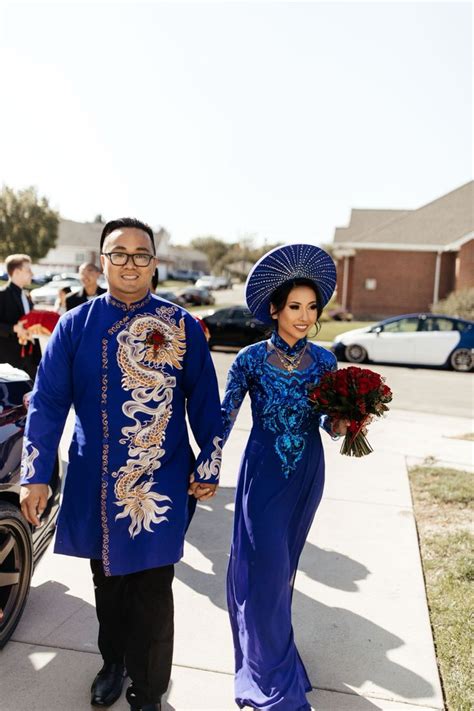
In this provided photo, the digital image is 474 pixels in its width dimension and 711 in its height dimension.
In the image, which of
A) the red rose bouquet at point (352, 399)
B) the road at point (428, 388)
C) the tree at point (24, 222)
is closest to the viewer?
the red rose bouquet at point (352, 399)

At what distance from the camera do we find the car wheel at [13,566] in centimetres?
327

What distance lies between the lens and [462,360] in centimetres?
1709

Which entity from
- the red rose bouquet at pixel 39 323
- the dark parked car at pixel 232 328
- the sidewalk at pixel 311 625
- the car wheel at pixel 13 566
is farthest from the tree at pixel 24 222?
the car wheel at pixel 13 566

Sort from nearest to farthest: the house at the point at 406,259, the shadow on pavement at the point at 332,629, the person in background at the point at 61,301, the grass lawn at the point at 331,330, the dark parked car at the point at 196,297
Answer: the shadow on pavement at the point at 332,629 < the person in background at the point at 61,301 < the grass lawn at the point at 331,330 < the house at the point at 406,259 < the dark parked car at the point at 196,297

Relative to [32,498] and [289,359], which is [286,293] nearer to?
[289,359]

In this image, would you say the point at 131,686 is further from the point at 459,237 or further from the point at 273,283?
the point at 459,237

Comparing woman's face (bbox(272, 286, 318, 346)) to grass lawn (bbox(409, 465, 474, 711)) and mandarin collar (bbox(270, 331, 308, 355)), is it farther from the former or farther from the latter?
grass lawn (bbox(409, 465, 474, 711))

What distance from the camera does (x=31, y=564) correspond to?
11.5 feet

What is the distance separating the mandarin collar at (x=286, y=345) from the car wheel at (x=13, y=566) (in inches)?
58.1

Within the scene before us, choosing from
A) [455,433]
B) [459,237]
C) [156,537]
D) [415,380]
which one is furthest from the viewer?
[459,237]

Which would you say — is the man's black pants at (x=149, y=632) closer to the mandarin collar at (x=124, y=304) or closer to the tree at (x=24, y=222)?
the mandarin collar at (x=124, y=304)

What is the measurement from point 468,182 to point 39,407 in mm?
35920

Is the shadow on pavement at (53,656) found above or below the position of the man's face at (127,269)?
below

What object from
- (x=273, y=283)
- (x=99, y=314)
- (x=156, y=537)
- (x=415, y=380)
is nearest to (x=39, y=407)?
(x=99, y=314)
